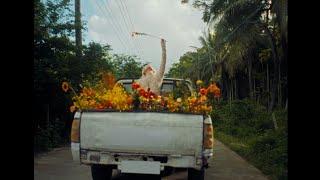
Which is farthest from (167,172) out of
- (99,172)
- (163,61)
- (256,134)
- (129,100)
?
(256,134)

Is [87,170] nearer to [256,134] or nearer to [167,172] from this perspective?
[167,172]

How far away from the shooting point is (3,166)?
308cm

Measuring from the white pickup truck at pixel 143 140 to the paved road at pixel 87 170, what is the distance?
191 centimetres

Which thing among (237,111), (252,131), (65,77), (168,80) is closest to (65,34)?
(65,77)

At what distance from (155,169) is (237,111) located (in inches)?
810

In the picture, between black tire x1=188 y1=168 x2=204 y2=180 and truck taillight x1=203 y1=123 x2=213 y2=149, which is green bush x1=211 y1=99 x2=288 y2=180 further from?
truck taillight x1=203 y1=123 x2=213 y2=149

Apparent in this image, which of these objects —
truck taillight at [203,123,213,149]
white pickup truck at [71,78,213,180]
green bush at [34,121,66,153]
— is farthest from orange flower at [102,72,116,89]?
green bush at [34,121,66,153]

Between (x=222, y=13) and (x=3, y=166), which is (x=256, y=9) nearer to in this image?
(x=222, y=13)

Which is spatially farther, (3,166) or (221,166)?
(221,166)

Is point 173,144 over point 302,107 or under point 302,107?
under

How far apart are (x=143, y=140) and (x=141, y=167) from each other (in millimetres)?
391

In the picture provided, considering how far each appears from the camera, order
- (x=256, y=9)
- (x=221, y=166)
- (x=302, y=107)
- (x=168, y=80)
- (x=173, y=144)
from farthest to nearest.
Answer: (x=256, y=9), (x=221, y=166), (x=168, y=80), (x=173, y=144), (x=302, y=107)

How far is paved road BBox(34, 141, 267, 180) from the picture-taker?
30.2 ft

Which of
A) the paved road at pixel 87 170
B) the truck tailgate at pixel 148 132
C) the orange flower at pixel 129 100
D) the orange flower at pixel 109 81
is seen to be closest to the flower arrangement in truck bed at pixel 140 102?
the orange flower at pixel 129 100
